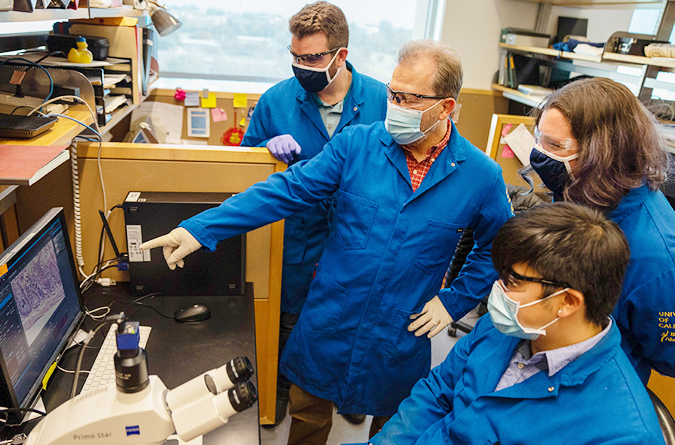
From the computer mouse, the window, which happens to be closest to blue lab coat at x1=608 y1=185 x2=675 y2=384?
the computer mouse

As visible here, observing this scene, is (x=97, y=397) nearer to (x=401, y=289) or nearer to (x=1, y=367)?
(x=1, y=367)

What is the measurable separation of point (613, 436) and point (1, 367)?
1.13 metres

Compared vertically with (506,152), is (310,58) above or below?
above

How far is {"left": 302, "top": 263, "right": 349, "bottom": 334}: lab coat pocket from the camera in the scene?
1.43 m

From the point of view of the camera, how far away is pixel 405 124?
4.36 feet

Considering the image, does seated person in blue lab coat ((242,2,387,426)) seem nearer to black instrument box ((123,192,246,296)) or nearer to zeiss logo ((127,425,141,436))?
black instrument box ((123,192,246,296))

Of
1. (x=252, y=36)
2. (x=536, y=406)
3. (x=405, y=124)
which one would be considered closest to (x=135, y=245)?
(x=405, y=124)

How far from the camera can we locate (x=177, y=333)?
1355 mm

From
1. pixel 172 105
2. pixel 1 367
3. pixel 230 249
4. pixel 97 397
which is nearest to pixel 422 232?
pixel 230 249

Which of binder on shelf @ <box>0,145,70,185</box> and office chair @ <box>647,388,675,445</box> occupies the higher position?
binder on shelf @ <box>0,145,70,185</box>

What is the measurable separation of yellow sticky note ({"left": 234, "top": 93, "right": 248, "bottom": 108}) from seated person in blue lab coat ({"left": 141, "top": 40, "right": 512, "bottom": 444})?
187cm

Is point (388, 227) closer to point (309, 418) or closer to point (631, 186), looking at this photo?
point (631, 186)

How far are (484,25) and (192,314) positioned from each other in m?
3.16

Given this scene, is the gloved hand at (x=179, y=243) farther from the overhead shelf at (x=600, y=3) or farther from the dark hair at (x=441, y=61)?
the overhead shelf at (x=600, y=3)
